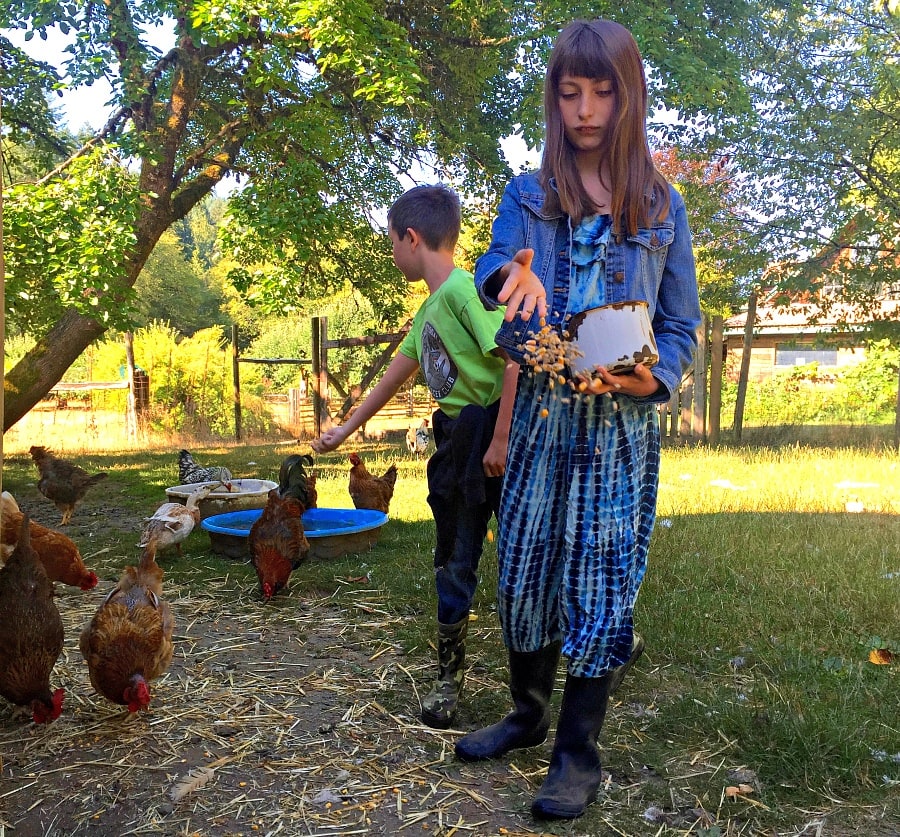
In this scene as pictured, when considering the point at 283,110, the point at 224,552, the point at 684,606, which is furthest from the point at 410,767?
the point at 283,110

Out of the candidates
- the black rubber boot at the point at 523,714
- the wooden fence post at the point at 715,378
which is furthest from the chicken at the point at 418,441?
the black rubber boot at the point at 523,714

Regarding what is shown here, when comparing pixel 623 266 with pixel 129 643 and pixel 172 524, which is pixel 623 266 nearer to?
pixel 129 643

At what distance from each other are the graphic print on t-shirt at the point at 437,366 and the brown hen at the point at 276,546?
79.3 inches

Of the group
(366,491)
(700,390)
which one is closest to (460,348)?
(366,491)

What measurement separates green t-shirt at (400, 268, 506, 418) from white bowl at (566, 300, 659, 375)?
31.6 inches

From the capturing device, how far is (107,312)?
23.1 ft

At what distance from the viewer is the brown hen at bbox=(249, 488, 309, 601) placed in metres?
4.48

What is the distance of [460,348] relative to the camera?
2.84 metres

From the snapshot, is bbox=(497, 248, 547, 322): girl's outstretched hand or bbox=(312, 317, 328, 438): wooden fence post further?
bbox=(312, 317, 328, 438): wooden fence post

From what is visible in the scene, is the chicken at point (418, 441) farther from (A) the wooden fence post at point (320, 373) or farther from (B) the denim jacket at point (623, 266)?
(B) the denim jacket at point (623, 266)

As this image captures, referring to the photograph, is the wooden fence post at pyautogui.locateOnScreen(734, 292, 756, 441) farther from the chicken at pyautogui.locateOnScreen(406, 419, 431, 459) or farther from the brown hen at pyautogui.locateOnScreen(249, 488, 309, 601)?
the brown hen at pyautogui.locateOnScreen(249, 488, 309, 601)

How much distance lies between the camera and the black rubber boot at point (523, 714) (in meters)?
2.53

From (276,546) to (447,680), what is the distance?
→ 190cm

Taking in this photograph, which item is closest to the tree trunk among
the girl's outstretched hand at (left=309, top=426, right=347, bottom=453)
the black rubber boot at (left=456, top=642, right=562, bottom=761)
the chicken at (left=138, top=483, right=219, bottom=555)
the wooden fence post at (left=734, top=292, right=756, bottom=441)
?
the chicken at (left=138, top=483, right=219, bottom=555)
